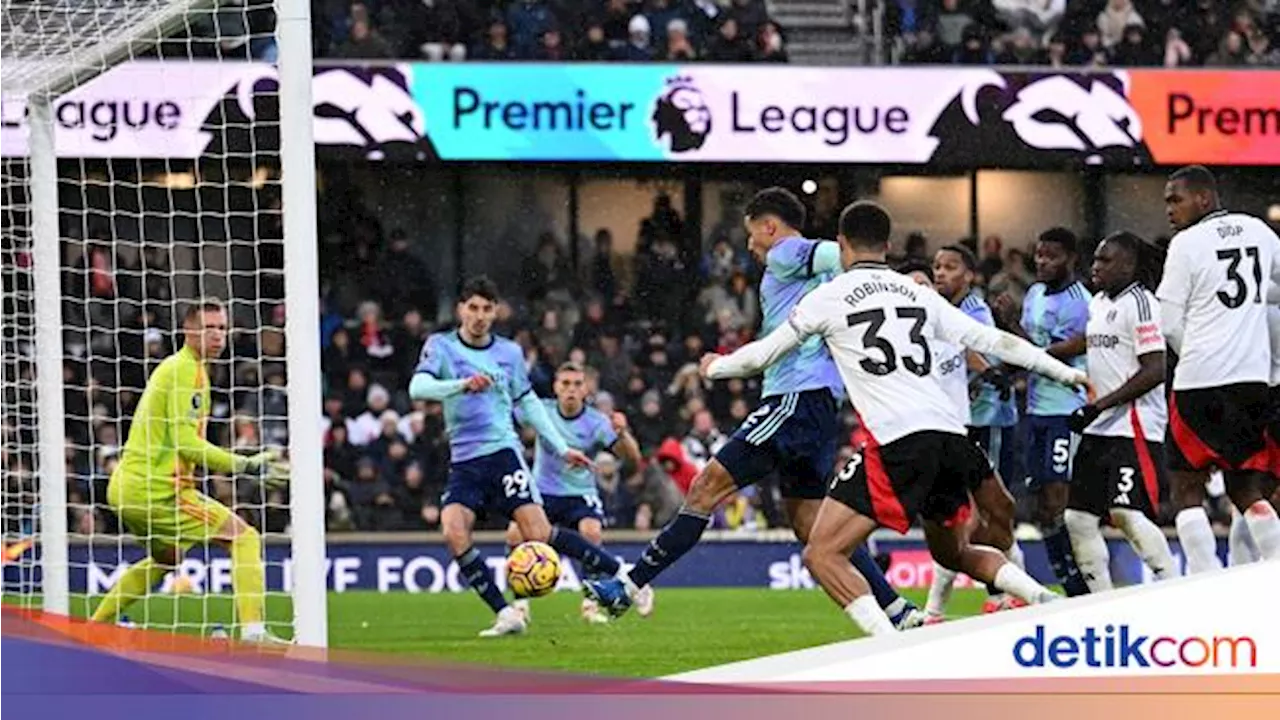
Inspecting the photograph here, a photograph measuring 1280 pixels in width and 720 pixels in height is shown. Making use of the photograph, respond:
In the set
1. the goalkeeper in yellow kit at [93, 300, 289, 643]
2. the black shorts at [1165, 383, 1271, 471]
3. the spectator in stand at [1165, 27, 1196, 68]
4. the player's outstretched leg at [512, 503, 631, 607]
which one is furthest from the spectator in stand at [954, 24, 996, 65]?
the goalkeeper in yellow kit at [93, 300, 289, 643]

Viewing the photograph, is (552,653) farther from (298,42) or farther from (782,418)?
(298,42)

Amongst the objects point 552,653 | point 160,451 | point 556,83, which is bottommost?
point 552,653

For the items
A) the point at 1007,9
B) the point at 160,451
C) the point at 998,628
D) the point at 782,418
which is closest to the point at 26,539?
the point at 160,451

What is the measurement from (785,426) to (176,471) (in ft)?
8.69

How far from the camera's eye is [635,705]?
6461mm

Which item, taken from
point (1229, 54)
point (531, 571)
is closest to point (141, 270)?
point (531, 571)

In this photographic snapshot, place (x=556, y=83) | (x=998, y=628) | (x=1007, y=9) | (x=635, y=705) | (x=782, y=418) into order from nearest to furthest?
(x=635, y=705) → (x=998, y=628) → (x=782, y=418) → (x=556, y=83) → (x=1007, y=9)

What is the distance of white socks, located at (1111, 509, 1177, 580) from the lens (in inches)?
459

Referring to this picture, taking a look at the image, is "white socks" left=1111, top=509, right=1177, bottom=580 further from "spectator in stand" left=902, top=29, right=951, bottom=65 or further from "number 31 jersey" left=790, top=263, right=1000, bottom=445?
"spectator in stand" left=902, top=29, right=951, bottom=65

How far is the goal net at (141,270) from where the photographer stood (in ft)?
27.7

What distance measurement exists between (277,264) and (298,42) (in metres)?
13.6

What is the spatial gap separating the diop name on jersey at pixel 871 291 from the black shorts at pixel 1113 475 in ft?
8.60

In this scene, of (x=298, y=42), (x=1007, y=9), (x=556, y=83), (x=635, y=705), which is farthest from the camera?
(x=1007, y=9)

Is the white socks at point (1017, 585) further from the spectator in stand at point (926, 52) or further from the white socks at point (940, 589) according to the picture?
the spectator in stand at point (926, 52)
